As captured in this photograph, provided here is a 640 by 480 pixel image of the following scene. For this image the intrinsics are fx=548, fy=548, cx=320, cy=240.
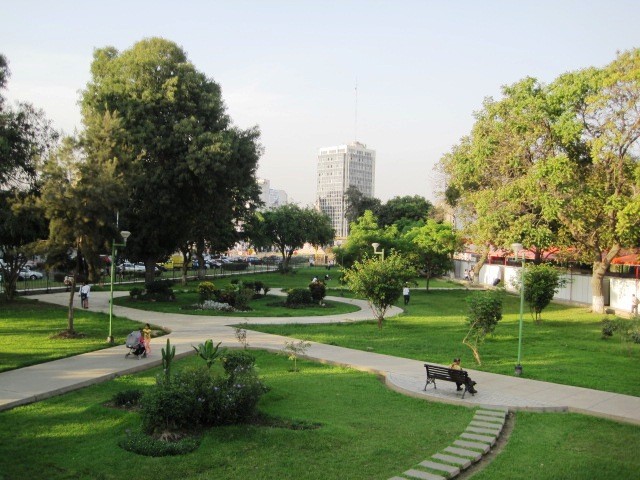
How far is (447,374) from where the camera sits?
13.0 meters

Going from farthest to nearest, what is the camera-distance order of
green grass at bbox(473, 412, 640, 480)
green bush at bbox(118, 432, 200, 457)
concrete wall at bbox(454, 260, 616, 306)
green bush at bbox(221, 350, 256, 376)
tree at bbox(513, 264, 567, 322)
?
concrete wall at bbox(454, 260, 616, 306) < tree at bbox(513, 264, 567, 322) < green bush at bbox(221, 350, 256, 376) < green bush at bbox(118, 432, 200, 457) < green grass at bbox(473, 412, 640, 480)

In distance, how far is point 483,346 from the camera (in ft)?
66.0

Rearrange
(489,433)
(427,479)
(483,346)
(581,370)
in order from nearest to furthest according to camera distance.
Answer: (427,479)
(489,433)
(581,370)
(483,346)

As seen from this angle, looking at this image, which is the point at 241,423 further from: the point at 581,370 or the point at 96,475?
the point at 581,370

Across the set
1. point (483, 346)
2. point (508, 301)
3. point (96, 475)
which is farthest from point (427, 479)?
point (508, 301)

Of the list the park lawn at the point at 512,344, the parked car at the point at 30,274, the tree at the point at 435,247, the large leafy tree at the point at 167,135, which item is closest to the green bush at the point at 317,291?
the park lawn at the point at 512,344

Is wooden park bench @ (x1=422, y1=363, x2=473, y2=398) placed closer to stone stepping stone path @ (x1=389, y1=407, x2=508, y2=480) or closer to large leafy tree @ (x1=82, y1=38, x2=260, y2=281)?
stone stepping stone path @ (x1=389, y1=407, x2=508, y2=480)

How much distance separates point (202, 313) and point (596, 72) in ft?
79.5

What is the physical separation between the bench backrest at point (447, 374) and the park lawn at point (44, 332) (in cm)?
1092

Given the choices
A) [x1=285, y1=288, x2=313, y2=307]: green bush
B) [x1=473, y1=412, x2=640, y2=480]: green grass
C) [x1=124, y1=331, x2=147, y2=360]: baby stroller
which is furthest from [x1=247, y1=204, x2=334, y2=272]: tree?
[x1=473, y1=412, x2=640, y2=480]: green grass

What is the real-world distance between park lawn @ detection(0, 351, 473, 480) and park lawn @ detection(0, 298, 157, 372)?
4.32m

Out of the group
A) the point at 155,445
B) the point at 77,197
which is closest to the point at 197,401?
the point at 155,445

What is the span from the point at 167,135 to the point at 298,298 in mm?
11656

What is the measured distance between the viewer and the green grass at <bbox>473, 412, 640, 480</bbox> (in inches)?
331
